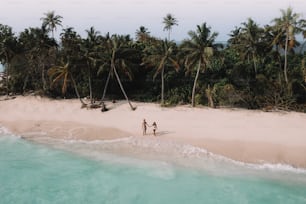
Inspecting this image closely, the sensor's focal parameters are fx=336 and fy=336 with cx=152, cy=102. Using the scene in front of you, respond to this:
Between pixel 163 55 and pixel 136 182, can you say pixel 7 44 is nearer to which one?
pixel 163 55

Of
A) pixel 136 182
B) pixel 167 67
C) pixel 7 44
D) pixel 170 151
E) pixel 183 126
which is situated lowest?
pixel 136 182

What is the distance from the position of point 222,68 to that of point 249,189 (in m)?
21.9

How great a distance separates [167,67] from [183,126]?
462 inches

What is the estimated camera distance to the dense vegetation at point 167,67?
111ft

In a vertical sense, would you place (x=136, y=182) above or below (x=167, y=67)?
below

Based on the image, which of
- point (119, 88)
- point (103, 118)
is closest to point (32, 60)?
point (119, 88)

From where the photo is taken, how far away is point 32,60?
4100cm

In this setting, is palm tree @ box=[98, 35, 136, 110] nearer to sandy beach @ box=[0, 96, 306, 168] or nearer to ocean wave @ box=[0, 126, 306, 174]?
sandy beach @ box=[0, 96, 306, 168]

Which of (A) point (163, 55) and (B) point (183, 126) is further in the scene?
(A) point (163, 55)

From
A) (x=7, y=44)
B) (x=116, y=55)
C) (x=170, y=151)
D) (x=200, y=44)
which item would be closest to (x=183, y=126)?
(x=170, y=151)

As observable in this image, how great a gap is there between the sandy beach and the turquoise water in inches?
98.4

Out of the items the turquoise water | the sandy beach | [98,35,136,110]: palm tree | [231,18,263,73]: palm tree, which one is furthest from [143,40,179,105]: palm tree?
the turquoise water

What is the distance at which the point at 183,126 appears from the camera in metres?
30.1

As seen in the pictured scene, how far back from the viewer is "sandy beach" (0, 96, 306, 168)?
25016 millimetres
